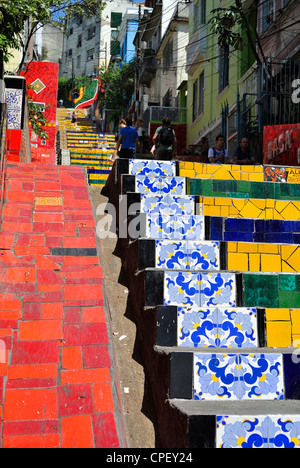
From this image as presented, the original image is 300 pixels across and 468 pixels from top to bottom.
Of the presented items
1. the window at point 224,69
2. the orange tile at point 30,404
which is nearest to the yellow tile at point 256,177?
the orange tile at point 30,404

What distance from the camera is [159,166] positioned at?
7039 millimetres

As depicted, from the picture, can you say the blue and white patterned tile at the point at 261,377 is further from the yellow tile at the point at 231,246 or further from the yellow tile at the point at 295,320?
the yellow tile at the point at 231,246

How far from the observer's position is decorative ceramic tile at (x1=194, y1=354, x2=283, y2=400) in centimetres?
328

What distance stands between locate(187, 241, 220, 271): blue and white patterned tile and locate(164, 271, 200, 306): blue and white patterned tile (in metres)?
0.53

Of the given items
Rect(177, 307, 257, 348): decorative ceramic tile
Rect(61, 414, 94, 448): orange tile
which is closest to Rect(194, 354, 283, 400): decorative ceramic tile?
Rect(177, 307, 257, 348): decorative ceramic tile

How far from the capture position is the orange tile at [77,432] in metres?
3.16

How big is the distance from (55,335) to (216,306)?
1199 mm

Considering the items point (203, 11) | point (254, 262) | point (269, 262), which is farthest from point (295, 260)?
point (203, 11)

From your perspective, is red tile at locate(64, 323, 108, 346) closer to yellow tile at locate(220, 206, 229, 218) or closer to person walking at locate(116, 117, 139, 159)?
yellow tile at locate(220, 206, 229, 218)

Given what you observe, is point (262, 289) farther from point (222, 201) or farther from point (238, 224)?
point (222, 201)

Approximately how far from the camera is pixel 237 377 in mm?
3314

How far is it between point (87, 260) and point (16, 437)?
200 centimetres

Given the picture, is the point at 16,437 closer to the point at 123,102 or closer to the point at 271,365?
the point at 271,365
